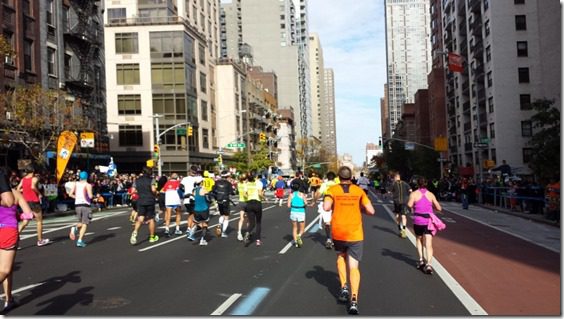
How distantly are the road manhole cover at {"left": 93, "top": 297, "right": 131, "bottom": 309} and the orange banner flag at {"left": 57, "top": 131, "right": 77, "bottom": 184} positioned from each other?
19.3 m

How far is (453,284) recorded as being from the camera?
26.1 feet

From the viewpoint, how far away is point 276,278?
335 inches

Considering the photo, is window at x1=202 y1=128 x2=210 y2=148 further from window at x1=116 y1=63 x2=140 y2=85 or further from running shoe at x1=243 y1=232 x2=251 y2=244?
running shoe at x1=243 y1=232 x2=251 y2=244

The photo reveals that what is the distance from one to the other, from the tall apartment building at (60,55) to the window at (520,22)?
39.9 metres

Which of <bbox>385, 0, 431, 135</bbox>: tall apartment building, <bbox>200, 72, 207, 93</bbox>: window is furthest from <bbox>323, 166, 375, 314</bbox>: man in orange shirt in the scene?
<bbox>385, 0, 431, 135</bbox>: tall apartment building

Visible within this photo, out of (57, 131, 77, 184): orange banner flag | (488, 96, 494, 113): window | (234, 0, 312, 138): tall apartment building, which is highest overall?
(234, 0, 312, 138): tall apartment building

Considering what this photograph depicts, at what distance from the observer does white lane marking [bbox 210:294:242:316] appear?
6.43 m

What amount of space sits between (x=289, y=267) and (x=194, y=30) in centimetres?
5179

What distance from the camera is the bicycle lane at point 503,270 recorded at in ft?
22.4

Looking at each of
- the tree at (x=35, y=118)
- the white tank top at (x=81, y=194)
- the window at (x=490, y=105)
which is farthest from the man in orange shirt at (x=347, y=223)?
the window at (x=490, y=105)

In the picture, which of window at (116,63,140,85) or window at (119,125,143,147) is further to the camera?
window at (116,63,140,85)

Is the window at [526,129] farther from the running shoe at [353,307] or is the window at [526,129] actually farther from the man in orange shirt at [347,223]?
the running shoe at [353,307]

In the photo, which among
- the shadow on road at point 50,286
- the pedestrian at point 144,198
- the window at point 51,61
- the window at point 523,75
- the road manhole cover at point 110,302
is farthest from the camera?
the window at point 523,75

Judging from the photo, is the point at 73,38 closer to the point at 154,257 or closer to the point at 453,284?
the point at 154,257
